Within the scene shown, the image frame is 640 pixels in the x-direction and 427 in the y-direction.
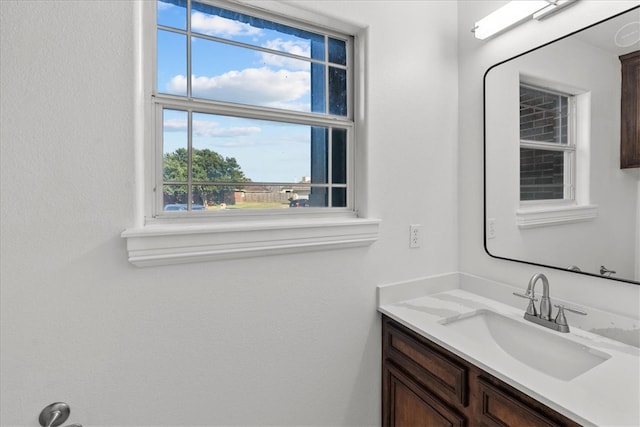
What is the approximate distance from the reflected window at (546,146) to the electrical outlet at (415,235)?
505mm

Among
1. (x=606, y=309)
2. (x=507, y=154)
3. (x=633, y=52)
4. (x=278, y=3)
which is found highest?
(x=278, y=3)

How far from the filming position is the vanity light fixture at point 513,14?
50.4 inches

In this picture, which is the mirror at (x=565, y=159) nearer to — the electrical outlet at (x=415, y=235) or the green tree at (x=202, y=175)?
the electrical outlet at (x=415, y=235)

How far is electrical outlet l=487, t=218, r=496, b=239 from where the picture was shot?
157 centimetres

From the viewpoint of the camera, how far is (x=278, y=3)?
125 centimetres

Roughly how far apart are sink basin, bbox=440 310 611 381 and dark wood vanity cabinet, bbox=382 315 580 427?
0.64 ft

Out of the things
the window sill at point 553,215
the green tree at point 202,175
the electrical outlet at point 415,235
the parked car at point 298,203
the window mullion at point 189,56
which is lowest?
the electrical outlet at point 415,235

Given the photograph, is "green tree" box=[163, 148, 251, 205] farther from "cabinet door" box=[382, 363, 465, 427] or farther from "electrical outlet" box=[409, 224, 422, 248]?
"cabinet door" box=[382, 363, 465, 427]

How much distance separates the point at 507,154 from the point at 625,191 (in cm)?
49

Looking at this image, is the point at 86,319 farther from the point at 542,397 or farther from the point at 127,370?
the point at 542,397

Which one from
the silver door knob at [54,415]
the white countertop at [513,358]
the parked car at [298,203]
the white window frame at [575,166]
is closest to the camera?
the white countertop at [513,358]

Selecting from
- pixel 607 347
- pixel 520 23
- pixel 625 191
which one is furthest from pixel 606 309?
pixel 520 23

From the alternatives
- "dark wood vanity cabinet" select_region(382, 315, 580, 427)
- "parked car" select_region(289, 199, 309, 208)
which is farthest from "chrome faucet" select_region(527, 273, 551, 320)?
"parked car" select_region(289, 199, 309, 208)

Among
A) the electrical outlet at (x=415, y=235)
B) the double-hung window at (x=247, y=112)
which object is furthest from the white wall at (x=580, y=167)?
the double-hung window at (x=247, y=112)
